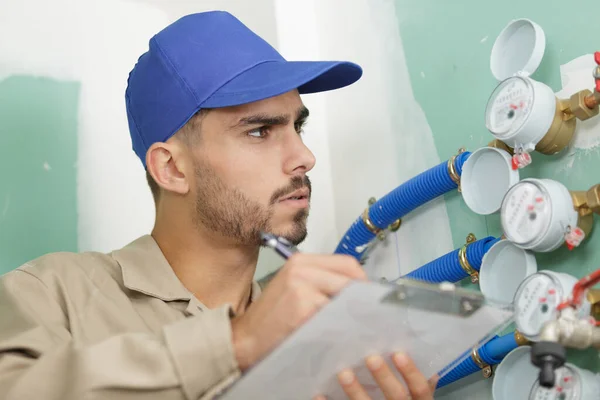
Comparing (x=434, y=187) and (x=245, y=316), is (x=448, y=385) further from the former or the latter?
(x=245, y=316)

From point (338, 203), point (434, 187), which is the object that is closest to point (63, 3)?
point (338, 203)

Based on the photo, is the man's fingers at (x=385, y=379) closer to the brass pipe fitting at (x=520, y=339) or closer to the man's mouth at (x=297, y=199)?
the brass pipe fitting at (x=520, y=339)

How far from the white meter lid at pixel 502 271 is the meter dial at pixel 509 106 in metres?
0.19

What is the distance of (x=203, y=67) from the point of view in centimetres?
118

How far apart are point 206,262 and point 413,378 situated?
0.51m

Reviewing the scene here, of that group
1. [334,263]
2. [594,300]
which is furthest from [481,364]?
[334,263]

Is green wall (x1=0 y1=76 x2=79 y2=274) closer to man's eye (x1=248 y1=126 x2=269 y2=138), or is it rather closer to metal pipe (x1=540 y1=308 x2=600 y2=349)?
man's eye (x1=248 y1=126 x2=269 y2=138)

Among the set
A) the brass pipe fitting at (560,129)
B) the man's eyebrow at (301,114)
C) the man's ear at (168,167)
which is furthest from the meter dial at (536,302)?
the man's ear at (168,167)

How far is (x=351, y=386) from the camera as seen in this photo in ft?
2.74

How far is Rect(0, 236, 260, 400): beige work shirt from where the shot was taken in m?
0.77

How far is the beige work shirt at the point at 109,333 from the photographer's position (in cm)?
77

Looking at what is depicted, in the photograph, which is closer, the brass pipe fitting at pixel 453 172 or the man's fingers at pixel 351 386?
the man's fingers at pixel 351 386

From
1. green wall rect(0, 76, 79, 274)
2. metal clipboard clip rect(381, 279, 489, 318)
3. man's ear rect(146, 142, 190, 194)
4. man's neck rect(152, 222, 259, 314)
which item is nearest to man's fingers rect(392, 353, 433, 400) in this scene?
metal clipboard clip rect(381, 279, 489, 318)

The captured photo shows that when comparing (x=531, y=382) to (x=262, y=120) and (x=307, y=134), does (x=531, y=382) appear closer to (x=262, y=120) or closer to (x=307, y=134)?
(x=262, y=120)
